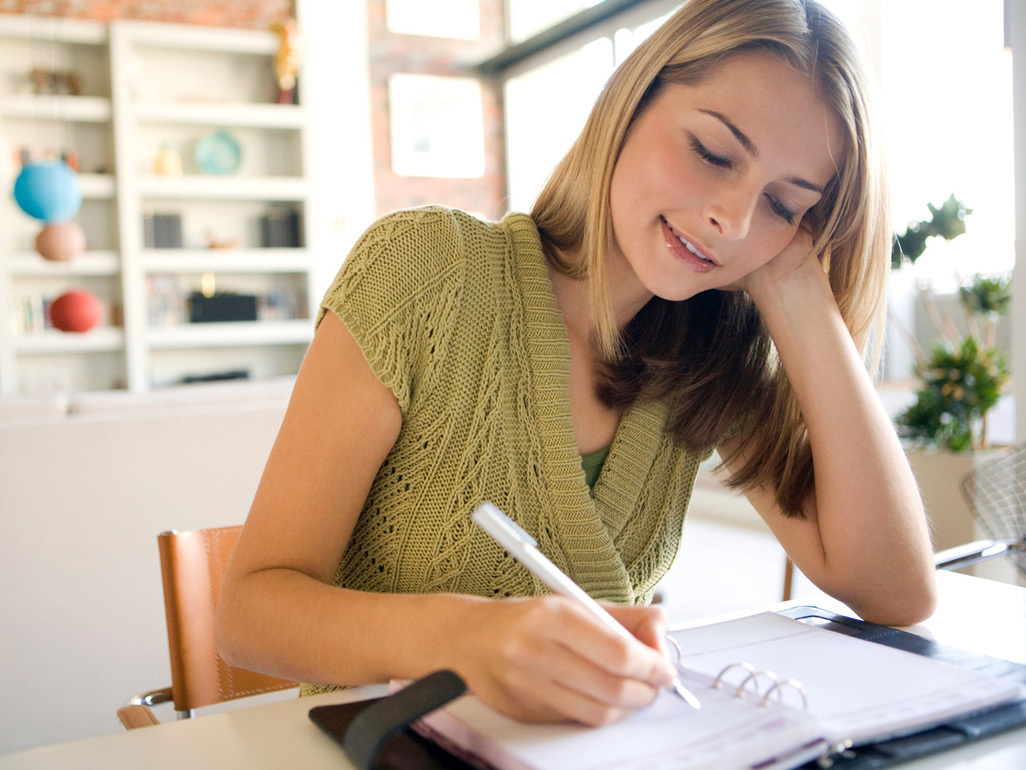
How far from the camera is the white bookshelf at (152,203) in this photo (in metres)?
5.91

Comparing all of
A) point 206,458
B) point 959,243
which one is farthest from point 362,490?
point 959,243

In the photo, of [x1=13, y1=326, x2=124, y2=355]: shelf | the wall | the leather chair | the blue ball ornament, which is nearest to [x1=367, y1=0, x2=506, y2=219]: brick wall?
[x1=13, y1=326, x2=124, y2=355]: shelf

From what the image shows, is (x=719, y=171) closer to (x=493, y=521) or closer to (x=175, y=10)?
(x=493, y=521)

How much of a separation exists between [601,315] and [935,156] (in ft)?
13.2

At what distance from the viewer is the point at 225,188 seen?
625cm

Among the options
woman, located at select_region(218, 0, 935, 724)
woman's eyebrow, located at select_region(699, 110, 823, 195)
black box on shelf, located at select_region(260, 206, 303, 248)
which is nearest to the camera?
woman, located at select_region(218, 0, 935, 724)

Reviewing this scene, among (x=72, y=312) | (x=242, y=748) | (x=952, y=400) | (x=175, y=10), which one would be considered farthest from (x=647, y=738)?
(x=175, y=10)

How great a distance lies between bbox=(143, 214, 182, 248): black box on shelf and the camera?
618 cm

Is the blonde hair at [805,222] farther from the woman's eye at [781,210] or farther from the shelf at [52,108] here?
the shelf at [52,108]

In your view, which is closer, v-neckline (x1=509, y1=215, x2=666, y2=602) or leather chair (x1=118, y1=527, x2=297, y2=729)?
v-neckline (x1=509, y1=215, x2=666, y2=602)

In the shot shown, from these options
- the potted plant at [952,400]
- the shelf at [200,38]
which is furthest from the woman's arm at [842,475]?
the shelf at [200,38]

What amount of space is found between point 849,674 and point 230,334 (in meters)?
6.07

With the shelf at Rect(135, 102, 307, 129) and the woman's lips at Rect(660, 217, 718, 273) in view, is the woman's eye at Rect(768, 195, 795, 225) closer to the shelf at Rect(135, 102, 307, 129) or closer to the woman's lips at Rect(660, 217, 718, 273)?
the woman's lips at Rect(660, 217, 718, 273)

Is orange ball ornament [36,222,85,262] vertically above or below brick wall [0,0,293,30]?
below
